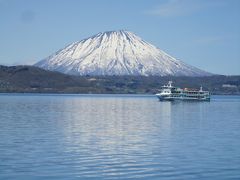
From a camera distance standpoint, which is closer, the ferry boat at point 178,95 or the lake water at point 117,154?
the lake water at point 117,154

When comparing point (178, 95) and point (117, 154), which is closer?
point (117, 154)

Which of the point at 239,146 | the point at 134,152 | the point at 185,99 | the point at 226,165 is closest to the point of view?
the point at 226,165

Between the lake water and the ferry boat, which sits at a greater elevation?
the ferry boat

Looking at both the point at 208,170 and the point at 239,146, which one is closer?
the point at 208,170

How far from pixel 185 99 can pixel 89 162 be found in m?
101

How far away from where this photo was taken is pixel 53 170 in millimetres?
20250

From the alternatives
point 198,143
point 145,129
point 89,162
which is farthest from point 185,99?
point 89,162

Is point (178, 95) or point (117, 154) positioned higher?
point (178, 95)

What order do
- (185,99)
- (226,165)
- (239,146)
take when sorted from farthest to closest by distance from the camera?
(185,99), (239,146), (226,165)

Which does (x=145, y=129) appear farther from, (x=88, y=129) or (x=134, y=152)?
(x=134, y=152)

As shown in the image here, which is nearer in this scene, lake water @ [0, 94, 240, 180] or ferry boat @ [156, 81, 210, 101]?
lake water @ [0, 94, 240, 180]

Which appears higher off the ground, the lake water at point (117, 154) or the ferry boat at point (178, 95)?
the ferry boat at point (178, 95)

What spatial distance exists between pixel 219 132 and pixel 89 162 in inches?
638

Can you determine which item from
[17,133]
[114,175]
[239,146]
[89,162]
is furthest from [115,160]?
[17,133]
